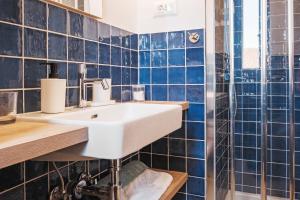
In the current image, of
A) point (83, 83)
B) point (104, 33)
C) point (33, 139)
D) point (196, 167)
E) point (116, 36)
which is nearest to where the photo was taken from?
point (33, 139)

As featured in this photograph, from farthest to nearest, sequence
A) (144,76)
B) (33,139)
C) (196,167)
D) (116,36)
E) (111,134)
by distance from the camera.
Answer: (144,76) < (196,167) < (116,36) < (111,134) < (33,139)

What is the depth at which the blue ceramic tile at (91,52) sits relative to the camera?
4.01 feet

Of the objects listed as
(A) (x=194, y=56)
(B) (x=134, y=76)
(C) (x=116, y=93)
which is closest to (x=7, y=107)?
(C) (x=116, y=93)

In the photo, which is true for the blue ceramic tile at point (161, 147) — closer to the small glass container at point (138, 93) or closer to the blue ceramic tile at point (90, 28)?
the small glass container at point (138, 93)

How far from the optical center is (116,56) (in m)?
1.46

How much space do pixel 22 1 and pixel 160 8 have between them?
89cm

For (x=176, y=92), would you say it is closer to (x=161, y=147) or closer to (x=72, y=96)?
(x=161, y=147)

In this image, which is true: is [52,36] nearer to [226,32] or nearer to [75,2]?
[75,2]

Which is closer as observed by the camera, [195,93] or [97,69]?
[97,69]

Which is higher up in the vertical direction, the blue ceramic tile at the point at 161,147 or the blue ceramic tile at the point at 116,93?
the blue ceramic tile at the point at 116,93

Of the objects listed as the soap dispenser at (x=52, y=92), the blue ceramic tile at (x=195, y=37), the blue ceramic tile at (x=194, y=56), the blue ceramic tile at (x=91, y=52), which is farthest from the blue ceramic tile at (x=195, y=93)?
the soap dispenser at (x=52, y=92)

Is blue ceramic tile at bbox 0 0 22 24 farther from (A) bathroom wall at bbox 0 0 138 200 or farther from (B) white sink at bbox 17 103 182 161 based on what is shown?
(B) white sink at bbox 17 103 182 161

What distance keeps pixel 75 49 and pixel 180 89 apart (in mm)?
679

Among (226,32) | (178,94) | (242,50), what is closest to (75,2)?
(178,94)
